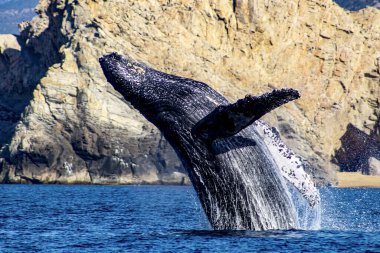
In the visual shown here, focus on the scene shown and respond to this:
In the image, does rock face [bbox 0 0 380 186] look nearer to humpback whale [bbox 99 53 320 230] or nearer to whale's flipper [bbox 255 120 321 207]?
whale's flipper [bbox 255 120 321 207]

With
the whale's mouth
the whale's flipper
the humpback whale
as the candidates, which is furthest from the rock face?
the humpback whale

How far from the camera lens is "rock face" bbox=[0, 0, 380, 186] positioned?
8331 centimetres

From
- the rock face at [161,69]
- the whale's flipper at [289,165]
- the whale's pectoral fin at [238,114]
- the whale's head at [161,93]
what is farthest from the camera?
the rock face at [161,69]

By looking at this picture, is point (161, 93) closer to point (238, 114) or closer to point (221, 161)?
point (221, 161)

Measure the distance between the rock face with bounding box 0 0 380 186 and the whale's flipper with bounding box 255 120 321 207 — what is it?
6327cm

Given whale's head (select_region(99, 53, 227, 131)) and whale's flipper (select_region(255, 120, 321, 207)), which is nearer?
whale's head (select_region(99, 53, 227, 131))

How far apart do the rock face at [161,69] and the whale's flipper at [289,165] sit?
63270mm

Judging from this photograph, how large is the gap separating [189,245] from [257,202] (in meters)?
2.32

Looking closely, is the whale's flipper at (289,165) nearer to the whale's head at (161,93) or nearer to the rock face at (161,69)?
the whale's head at (161,93)

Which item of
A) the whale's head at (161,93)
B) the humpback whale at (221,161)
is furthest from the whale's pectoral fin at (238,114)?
the whale's head at (161,93)

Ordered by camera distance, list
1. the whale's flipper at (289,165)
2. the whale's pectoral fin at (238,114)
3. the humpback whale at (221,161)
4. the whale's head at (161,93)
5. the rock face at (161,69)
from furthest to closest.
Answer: the rock face at (161,69), the whale's flipper at (289,165), the whale's head at (161,93), the humpback whale at (221,161), the whale's pectoral fin at (238,114)

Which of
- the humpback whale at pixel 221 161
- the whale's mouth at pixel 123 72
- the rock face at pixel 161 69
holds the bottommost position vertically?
the humpback whale at pixel 221 161

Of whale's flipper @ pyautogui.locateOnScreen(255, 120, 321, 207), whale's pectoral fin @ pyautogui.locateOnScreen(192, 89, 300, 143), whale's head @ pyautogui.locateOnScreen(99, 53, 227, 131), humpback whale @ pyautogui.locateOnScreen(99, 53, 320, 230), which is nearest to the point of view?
whale's pectoral fin @ pyautogui.locateOnScreen(192, 89, 300, 143)

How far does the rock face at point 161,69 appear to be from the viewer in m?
83.3
